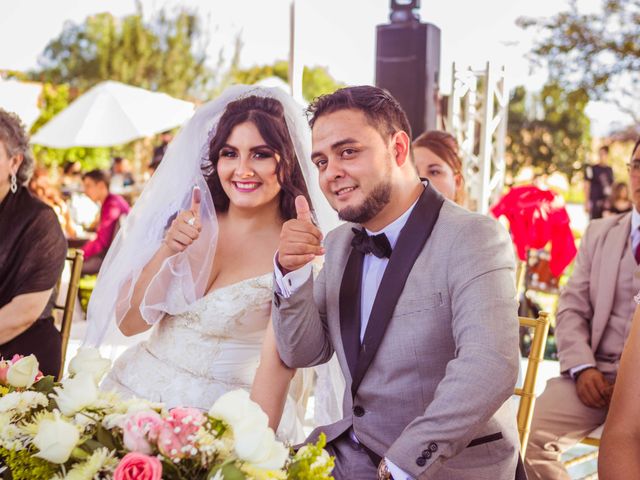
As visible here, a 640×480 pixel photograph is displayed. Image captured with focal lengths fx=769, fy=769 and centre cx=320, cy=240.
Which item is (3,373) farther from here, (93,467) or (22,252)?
(22,252)

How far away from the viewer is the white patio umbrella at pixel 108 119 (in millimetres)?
11641

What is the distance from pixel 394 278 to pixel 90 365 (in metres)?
0.83

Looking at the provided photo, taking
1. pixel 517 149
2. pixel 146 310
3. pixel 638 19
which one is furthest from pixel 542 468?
pixel 517 149

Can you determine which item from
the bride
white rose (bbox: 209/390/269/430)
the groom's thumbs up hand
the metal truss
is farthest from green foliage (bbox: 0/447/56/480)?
the metal truss

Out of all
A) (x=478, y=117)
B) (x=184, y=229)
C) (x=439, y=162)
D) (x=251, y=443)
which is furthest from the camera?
(x=478, y=117)

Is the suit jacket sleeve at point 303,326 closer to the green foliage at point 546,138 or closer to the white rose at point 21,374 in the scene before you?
the white rose at point 21,374

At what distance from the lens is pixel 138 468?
48.0 inches

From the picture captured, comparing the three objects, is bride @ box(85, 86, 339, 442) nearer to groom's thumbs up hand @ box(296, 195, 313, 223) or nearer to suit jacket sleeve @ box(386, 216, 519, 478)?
groom's thumbs up hand @ box(296, 195, 313, 223)

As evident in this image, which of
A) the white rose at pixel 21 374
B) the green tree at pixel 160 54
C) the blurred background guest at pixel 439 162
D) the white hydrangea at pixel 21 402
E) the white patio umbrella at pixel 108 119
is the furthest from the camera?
the green tree at pixel 160 54

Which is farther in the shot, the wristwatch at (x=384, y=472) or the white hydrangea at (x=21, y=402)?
the wristwatch at (x=384, y=472)

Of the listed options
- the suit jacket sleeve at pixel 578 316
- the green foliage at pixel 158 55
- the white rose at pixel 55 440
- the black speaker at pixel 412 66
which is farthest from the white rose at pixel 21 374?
the green foliage at pixel 158 55

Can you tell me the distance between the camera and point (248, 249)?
2.95 m

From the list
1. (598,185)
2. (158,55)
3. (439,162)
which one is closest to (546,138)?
(598,185)

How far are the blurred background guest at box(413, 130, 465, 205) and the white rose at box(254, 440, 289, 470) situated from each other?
2789mm
